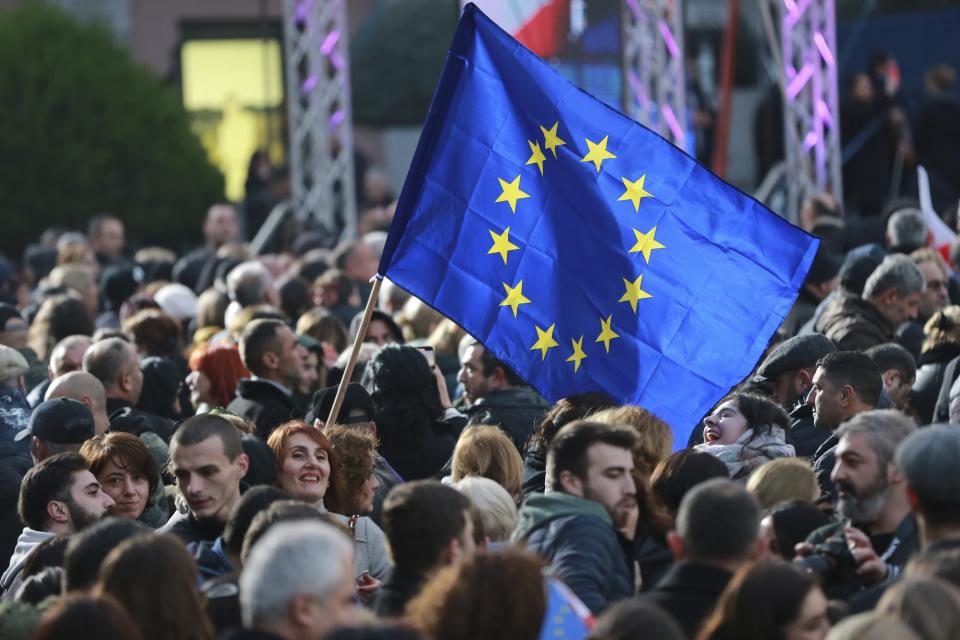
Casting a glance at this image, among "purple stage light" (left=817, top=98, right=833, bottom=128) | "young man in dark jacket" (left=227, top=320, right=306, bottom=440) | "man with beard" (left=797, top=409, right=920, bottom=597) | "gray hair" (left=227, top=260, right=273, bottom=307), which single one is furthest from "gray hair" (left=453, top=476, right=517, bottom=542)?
"purple stage light" (left=817, top=98, right=833, bottom=128)

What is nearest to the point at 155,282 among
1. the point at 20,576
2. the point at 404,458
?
the point at 404,458

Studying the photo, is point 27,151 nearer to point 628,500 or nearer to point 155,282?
point 155,282

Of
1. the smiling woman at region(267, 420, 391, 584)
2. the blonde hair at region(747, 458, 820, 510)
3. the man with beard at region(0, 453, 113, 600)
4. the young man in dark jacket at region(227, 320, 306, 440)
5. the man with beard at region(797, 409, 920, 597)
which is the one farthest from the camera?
the young man in dark jacket at region(227, 320, 306, 440)

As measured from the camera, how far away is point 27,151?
77.4 ft

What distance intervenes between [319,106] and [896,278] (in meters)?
9.71

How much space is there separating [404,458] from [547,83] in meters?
1.80

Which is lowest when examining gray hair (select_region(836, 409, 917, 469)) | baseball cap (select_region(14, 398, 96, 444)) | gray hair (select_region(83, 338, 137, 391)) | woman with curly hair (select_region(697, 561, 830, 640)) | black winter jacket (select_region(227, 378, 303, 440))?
black winter jacket (select_region(227, 378, 303, 440))

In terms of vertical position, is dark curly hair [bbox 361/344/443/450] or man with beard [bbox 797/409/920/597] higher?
man with beard [bbox 797/409/920/597]

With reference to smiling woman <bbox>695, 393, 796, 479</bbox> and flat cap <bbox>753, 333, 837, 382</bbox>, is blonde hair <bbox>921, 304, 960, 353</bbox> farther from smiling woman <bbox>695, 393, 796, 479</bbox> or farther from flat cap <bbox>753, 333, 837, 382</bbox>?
smiling woman <bbox>695, 393, 796, 479</bbox>

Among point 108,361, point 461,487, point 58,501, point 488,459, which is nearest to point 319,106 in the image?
point 108,361

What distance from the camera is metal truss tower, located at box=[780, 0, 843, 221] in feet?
58.9

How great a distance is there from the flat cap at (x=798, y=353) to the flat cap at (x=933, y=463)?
3144 millimetres

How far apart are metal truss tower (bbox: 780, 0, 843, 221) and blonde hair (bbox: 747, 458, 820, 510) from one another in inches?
436

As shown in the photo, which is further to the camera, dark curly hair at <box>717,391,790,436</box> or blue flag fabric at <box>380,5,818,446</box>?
blue flag fabric at <box>380,5,818,446</box>
